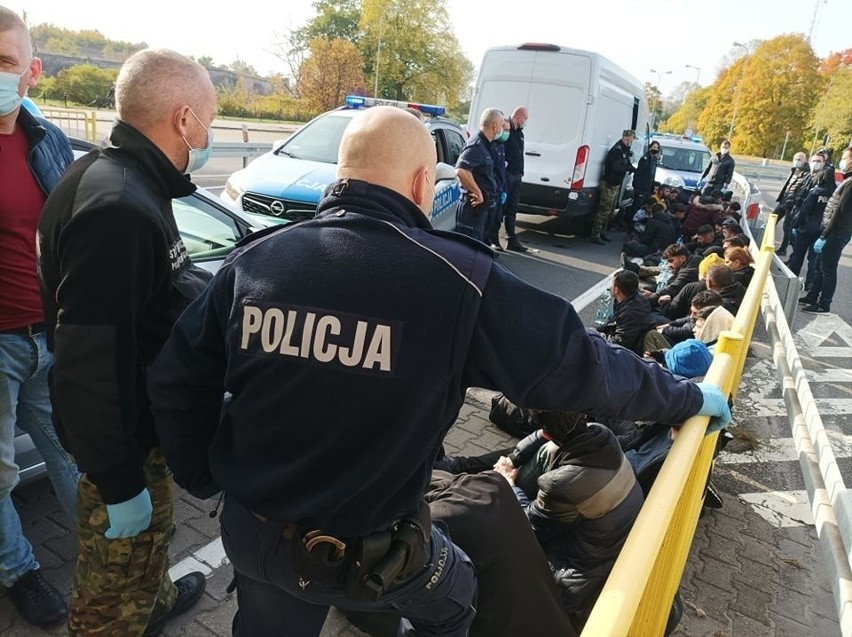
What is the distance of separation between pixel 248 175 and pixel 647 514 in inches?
233

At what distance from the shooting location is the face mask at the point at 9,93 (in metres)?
2.04

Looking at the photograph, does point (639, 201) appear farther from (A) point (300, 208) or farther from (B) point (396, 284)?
(B) point (396, 284)

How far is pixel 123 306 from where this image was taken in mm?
1578

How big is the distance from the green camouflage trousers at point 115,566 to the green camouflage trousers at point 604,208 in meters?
9.44

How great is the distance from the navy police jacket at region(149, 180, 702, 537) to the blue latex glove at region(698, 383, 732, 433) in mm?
496

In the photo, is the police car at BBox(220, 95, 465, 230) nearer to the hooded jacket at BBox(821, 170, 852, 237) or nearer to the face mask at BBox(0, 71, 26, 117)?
the face mask at BBox(0, 71, 26, 117)

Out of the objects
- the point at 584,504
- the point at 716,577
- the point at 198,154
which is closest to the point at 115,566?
the point at 198,154

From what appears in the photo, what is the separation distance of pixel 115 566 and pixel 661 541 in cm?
154

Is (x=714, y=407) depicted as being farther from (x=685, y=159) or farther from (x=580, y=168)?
(x=685, y=159)

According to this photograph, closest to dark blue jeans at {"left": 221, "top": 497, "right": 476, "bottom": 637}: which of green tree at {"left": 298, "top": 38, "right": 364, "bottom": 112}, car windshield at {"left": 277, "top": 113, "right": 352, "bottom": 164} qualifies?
car windshield at {"left": 277, "top": 113, "right": 352, "bottom": 164}

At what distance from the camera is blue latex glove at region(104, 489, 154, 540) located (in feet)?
5.71

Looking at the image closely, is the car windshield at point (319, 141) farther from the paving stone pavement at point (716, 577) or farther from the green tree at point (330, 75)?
the green tree at point (330, 75)

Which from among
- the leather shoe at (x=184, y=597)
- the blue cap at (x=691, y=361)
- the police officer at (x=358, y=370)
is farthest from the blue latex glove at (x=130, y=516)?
the blue cap at (x=691, y=361)

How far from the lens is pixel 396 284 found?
49.8 inches
